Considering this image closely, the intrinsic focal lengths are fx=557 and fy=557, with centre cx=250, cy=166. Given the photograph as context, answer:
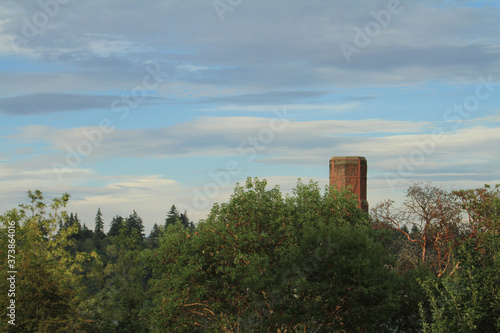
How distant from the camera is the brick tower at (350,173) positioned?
131 feet

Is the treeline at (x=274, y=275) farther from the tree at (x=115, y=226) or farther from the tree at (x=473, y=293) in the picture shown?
the tree at (x=115, y=226)

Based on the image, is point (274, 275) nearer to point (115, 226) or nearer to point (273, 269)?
point (273, 269)

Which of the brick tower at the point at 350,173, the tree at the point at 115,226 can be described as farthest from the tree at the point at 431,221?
the tree at the point at 115,226

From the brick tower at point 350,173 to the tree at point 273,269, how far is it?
12.3 m

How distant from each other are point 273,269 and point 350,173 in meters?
17.8

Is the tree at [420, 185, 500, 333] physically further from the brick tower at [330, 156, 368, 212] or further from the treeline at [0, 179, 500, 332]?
the brick tower at [330, 156, 368, 212]

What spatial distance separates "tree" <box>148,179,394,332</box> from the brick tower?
40.5ft

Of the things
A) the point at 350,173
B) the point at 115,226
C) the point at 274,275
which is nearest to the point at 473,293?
the point at 274,275

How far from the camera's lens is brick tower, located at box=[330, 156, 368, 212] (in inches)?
1575

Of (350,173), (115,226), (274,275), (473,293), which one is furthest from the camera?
(115,226)

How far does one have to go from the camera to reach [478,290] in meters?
17.1

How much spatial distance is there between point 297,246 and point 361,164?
18.2 meters

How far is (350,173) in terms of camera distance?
131 ft

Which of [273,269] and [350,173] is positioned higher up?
[350,173]
